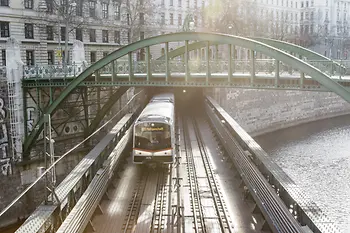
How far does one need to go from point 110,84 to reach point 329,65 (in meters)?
12.5

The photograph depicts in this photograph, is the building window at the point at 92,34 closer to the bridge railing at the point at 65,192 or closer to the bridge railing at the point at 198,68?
the bridge railing at the point at 198,68

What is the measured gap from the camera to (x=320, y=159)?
122ft

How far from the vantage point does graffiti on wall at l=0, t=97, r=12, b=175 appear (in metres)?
24.7

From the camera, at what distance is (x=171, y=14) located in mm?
70312

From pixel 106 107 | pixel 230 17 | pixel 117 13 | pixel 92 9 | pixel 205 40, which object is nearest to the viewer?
pixel 205 40

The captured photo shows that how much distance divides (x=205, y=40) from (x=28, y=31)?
1060 inches

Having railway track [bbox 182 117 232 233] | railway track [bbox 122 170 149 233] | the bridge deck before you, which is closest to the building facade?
railway track [bbox 182 117 232 233]

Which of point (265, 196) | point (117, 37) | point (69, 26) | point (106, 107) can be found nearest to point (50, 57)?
point (69, 26)

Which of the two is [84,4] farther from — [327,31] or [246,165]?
[327,31]

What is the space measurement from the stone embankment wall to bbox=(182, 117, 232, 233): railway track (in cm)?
2140

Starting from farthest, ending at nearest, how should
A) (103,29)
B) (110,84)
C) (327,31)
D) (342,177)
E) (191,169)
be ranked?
(327,31), (103,29), (342,177), (110,84), (191,169)

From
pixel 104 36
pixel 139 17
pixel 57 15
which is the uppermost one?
pixel 139 17

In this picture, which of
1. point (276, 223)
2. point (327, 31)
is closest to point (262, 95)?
point (276, 223)

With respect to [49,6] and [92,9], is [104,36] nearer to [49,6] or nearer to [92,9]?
[92,9]
